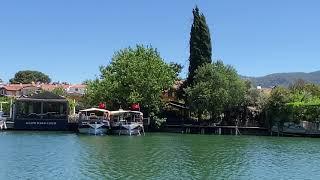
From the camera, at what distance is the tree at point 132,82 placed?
3420 inches

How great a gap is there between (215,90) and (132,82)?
1319 cm

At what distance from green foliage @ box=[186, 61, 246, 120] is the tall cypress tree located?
300cm

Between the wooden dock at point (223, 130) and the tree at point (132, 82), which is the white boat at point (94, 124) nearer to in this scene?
the tree at point (132, 82)

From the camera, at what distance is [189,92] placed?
88.4 meters

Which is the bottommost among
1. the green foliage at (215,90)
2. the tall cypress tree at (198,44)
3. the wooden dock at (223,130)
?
the wooden dock at (223,130)

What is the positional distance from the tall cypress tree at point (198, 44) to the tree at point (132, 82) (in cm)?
407

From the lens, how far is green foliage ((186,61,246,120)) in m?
85.8

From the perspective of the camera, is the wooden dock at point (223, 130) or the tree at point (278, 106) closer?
the tree at point (278, 106)

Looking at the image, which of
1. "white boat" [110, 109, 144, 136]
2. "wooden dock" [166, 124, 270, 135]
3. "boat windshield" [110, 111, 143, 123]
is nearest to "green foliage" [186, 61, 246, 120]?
"wooden dock" [166, 124, 270, 135]

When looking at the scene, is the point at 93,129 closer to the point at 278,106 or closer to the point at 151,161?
the point at 278,106

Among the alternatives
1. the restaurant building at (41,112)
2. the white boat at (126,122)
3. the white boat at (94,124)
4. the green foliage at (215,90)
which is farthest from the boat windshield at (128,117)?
the green foliage at (215,90)

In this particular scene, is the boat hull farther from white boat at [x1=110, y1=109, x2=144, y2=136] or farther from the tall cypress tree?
the tall cypress tree

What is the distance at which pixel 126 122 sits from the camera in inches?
3125

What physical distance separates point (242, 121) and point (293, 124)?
10.5 m
